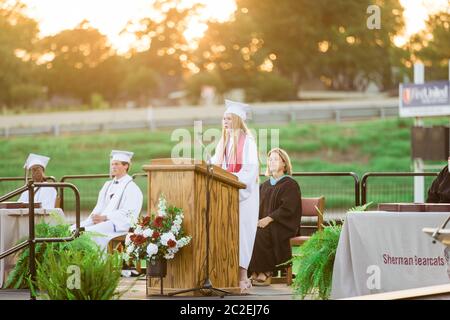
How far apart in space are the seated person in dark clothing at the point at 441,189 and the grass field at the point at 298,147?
2630 cm

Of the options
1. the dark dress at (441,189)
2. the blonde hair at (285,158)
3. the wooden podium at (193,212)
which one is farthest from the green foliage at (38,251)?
the dark dress at (441,189)

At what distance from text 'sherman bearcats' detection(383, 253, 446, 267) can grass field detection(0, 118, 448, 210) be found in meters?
27.8

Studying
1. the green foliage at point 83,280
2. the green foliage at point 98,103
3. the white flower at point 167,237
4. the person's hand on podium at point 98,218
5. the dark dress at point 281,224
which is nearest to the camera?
the green foliage at point 83,280

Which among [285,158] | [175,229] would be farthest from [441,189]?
[175,229]

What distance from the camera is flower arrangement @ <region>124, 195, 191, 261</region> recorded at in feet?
32.2

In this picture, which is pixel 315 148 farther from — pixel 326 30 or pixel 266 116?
pixel 326 30

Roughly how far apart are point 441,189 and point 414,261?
1807 mm

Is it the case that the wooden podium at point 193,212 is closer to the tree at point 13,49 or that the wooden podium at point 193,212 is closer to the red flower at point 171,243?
the red flower at point 171,243

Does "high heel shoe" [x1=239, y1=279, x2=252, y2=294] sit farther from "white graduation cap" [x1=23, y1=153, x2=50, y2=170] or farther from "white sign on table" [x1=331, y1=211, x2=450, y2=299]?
"white graduation cap" [x1=23, y1=153, x2=50, y2=170]

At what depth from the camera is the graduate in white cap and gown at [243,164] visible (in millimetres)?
11102

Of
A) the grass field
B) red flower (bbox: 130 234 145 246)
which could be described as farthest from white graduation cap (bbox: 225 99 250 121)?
the grass field

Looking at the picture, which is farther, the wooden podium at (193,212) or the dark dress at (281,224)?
the dark dress at (281,224)
